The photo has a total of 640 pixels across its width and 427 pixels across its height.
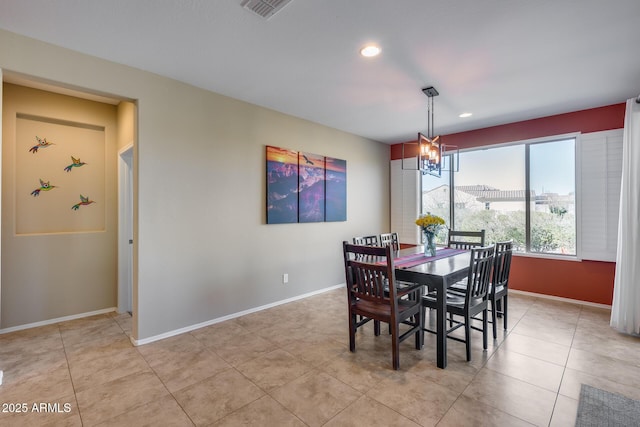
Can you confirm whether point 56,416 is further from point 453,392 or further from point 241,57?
point 241,57

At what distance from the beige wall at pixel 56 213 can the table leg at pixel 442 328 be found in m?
4.03

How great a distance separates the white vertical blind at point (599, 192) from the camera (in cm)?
381

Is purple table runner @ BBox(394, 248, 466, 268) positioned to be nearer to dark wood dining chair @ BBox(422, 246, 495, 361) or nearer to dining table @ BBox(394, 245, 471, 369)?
dining table @ BBox(394, 245, 471, 369)

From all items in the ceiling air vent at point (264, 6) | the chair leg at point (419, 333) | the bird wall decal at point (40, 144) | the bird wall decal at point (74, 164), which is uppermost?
the ceiling air vent at point (264, 6)

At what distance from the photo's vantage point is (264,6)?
1984 mm

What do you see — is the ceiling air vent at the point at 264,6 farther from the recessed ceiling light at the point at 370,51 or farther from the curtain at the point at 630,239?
the curtain at the point at 630,239

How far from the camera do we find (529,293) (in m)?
4.50

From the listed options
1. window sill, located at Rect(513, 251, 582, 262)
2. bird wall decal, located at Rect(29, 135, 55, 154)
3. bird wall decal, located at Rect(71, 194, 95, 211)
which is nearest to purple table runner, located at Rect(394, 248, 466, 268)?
window sill, located at Rect(513, 251, 582, 262)

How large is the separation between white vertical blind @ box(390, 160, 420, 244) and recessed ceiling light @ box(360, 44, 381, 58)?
3428 millimetres

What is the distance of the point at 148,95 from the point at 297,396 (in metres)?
3.07

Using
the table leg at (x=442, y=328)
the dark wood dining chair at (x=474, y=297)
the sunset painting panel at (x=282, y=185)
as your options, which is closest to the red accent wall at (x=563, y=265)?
the dark wood dining chair at (x=474, y=297)

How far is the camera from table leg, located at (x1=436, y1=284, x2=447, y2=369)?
245cm

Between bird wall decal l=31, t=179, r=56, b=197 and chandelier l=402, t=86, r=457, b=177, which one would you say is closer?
chandelier l=402, t=86, r=457, b=177

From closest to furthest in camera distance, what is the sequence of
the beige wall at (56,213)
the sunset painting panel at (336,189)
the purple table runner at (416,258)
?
the purple table runner at (416,258) → the beige wall at (56,213) → the sunset painting panel at (336,189)
